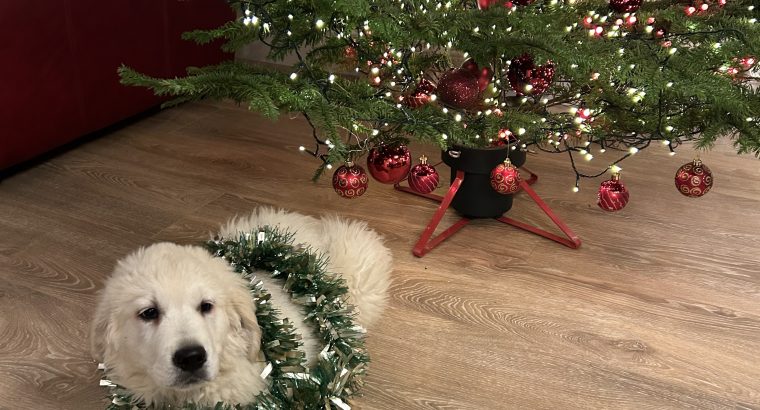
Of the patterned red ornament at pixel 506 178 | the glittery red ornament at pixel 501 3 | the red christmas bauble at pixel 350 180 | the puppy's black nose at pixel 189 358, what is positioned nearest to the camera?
the puppy's black nose at pixel 189 358

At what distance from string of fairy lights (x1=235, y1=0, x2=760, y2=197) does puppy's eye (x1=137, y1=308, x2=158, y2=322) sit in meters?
0.49

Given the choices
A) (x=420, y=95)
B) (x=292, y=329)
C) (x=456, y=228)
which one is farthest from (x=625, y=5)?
(x=292, y=329)

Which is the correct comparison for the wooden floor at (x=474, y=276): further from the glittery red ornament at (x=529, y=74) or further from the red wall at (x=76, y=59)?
the glittery red ornament at (x=529, y=74)

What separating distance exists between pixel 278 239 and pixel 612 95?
87 centimetres

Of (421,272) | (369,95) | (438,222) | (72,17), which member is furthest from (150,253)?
(72,17)

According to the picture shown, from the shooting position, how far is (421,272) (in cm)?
178

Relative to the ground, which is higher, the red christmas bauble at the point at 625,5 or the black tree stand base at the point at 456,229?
the red christmas bauble at the point at 625,5

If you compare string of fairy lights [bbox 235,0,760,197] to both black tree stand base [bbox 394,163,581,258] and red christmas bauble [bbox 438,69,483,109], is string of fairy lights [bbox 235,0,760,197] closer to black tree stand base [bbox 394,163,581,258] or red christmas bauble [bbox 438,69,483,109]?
red christmas bauble [bbox 438,69,483,109]

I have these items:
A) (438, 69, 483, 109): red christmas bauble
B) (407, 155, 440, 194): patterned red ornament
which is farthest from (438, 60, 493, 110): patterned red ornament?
(407, 155, 440, 194): patterned red ornament

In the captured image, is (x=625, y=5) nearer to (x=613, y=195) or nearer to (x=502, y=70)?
(x=502, y=70)

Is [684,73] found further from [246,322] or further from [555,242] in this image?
[246,322]

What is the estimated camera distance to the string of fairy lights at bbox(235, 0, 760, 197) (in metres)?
1.39

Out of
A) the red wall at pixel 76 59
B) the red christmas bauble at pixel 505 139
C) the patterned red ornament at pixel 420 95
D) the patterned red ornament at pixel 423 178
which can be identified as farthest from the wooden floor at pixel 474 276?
the patterned red ornament at pixel 420 95

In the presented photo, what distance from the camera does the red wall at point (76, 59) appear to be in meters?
2.10
